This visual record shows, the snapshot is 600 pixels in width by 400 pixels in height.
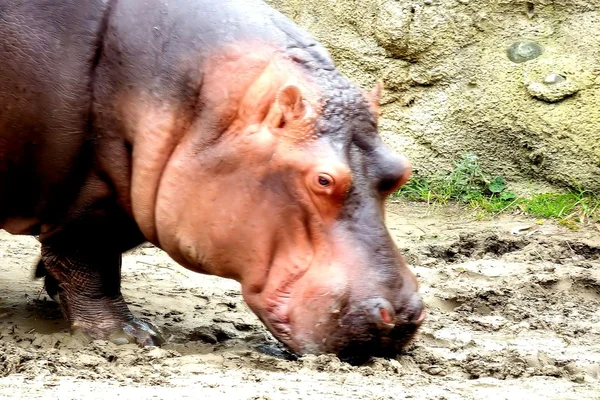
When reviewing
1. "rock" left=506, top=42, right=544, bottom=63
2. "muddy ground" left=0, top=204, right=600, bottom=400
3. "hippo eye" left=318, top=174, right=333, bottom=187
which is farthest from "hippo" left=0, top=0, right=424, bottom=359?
"rock" left=506, top=42, right=544, bottom=63

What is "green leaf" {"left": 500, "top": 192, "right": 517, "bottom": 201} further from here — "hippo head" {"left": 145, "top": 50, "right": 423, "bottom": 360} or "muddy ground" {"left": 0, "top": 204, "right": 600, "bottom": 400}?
"hippo head" {"left": 145, "top": 50, "right": 423, "bottom": 360}

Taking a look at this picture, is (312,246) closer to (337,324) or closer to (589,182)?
(337,324)

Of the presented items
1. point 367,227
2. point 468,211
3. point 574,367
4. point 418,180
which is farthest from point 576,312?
point 418,180

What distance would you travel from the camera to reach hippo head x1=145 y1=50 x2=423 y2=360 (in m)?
3.37

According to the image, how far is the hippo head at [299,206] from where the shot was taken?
337cm

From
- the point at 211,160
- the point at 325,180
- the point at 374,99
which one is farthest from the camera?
the point at 374,99

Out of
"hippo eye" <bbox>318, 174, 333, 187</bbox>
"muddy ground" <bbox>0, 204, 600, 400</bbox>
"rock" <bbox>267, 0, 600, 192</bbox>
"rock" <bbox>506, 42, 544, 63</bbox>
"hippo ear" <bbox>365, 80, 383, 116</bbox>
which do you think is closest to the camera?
"muddy ground" <bbox>0, 204, 600, 400</bbox>

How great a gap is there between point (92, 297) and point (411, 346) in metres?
1.23

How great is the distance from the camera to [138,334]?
397 centimetres

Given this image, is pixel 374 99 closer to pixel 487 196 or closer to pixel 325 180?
pixel 325 180

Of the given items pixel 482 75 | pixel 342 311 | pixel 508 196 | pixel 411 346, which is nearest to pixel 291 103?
pixel 342 311

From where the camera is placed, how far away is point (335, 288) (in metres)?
3.35

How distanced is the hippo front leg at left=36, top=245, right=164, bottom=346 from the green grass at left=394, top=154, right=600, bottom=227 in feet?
11.6

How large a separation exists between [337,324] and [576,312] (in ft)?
6.08
